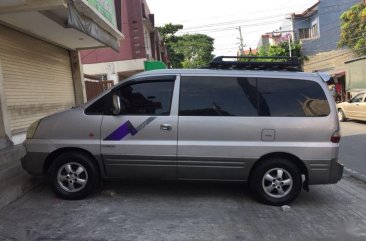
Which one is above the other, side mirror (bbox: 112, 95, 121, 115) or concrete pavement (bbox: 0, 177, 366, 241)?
side mirror (bbox: 112, 95, 121, 115)

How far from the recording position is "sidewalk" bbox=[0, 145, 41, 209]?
627 centimetres

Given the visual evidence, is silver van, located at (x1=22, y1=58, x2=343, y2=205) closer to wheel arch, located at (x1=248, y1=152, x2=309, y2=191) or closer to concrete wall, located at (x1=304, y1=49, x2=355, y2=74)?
wheel arch, located at (x1=248, y1=152, x2=309, y2=191)

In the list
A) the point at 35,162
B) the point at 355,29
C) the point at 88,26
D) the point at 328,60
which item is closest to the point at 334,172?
the point at 35,162

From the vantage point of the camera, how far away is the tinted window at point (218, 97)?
6.27 meters

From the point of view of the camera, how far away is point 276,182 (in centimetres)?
625

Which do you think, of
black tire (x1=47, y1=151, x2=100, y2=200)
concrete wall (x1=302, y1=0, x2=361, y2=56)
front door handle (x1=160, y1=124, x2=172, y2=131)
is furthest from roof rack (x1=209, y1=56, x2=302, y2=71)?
concrete wall (x1=302, y1=0, x2=361, y2=56)

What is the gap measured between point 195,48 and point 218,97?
7426cm

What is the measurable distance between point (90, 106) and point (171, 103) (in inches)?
46.1

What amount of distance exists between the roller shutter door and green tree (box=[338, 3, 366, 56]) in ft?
88.5

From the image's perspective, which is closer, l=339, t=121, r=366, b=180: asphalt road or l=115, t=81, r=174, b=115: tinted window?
l=115, t=81, r=174, b=115: tinted window

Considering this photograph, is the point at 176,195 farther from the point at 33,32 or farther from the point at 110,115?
the point at 33,32

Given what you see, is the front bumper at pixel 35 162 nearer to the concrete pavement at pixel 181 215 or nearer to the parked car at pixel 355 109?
the concrete pavement at pixel 181 215

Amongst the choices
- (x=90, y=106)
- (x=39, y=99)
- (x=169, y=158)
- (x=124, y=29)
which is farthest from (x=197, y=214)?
(x=124, y=29)

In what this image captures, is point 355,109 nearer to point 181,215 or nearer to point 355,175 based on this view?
point 355,175
